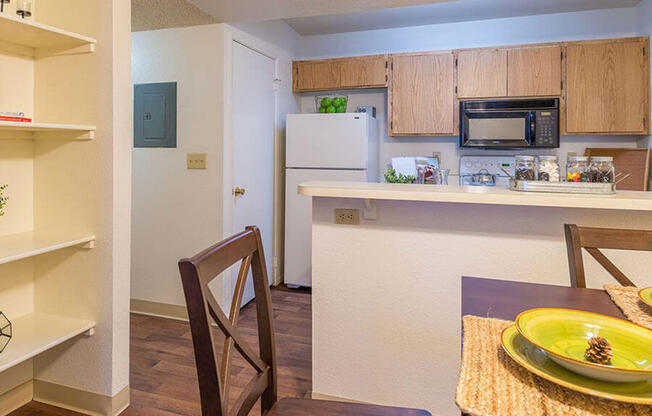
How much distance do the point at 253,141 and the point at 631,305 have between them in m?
2.70

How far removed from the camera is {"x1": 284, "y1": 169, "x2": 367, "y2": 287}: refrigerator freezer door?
3.59m

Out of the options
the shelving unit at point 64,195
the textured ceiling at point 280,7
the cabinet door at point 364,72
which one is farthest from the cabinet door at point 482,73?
the shelving unit at point 64,195

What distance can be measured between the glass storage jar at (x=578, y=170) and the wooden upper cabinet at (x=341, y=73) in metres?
2.37

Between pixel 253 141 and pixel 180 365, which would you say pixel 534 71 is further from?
pixel 180 365

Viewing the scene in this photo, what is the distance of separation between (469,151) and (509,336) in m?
3.30

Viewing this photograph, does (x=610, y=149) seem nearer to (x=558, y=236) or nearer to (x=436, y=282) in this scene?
(x=558, y=236)

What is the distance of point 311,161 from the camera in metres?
3.56

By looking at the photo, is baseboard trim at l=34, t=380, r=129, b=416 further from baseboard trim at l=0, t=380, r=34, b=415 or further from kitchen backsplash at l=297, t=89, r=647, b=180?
kitchen backsplash at l=297, t=89, r=647, b=180

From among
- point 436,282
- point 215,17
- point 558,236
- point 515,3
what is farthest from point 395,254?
point 515,3

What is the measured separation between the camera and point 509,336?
79 centimetres

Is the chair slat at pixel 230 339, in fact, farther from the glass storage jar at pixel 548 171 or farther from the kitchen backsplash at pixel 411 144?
the kitchen backsplash at pixel 411 144

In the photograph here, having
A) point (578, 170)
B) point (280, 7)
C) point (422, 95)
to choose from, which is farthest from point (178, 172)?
point (578, 170)

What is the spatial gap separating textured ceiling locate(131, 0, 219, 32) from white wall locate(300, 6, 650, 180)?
1.55 m

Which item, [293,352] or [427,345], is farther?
[293,352]
